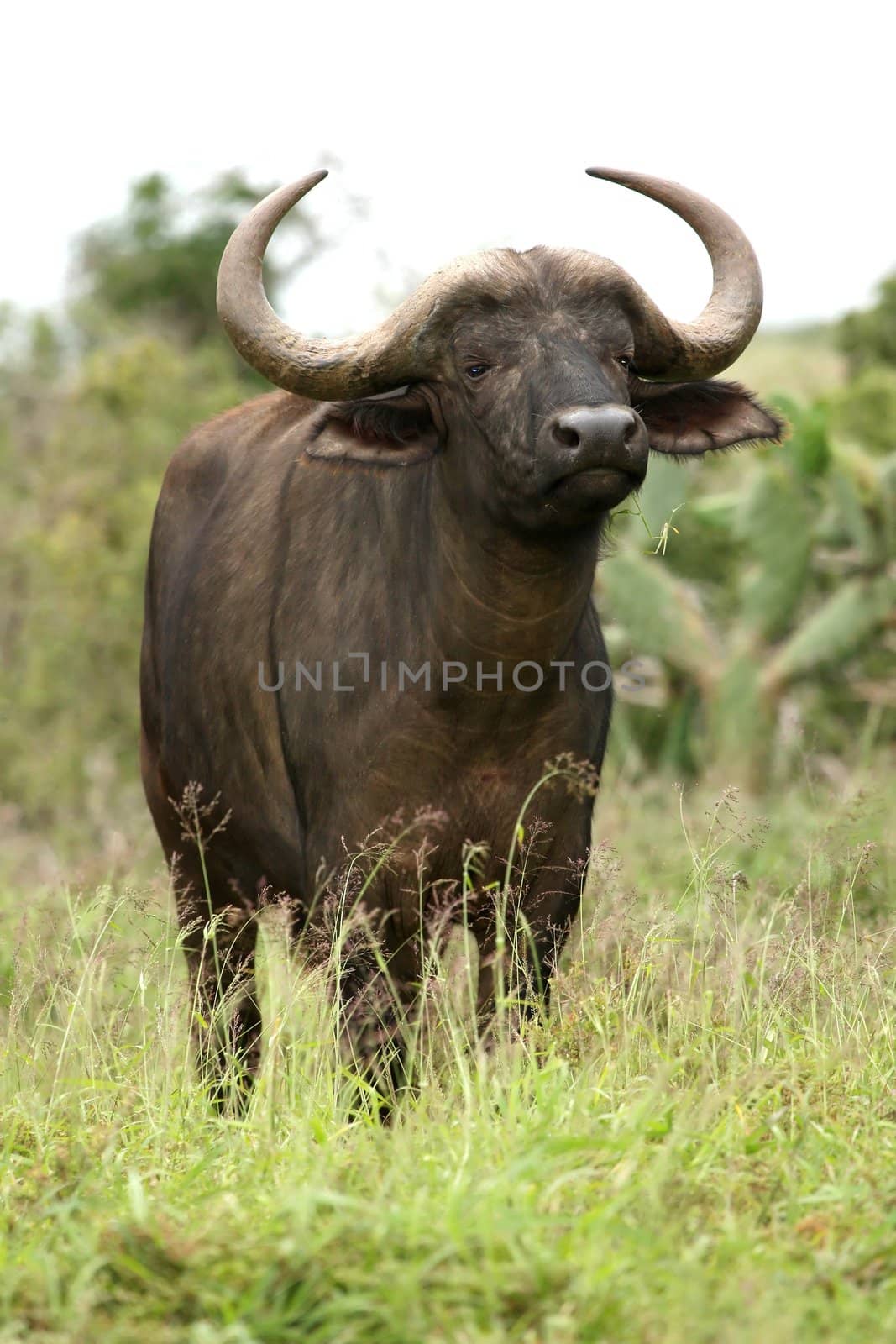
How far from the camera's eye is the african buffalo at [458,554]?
4312mm

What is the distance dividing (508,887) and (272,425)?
6.81 ft

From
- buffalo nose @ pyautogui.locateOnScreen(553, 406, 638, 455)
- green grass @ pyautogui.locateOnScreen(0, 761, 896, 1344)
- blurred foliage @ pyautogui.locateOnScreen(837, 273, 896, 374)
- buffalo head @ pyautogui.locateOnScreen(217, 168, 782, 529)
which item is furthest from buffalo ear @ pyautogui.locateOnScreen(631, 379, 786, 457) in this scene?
blurred foliage @ pyautogui.locateOnScreen(837, 273, 896, 374)

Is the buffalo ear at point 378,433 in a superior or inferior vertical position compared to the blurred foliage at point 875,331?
inferior

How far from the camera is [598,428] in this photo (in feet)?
13.0

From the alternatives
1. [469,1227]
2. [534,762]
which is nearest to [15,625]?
[534,762]

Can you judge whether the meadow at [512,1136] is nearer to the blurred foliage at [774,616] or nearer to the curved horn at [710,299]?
the curved horn at [710,299]

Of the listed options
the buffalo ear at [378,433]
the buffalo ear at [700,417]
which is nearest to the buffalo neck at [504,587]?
the buffalo ear at [378,433]

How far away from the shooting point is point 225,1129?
363 cm

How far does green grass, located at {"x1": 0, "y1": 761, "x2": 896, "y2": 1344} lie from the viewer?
103 inches

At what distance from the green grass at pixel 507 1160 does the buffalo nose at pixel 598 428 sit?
3.26ft

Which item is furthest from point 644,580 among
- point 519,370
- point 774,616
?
point 519,370

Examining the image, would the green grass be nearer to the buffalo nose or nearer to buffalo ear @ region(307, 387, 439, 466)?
the buffalo nose

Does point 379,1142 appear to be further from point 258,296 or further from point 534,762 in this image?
point 258,296

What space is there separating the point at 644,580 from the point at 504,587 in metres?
6.96
